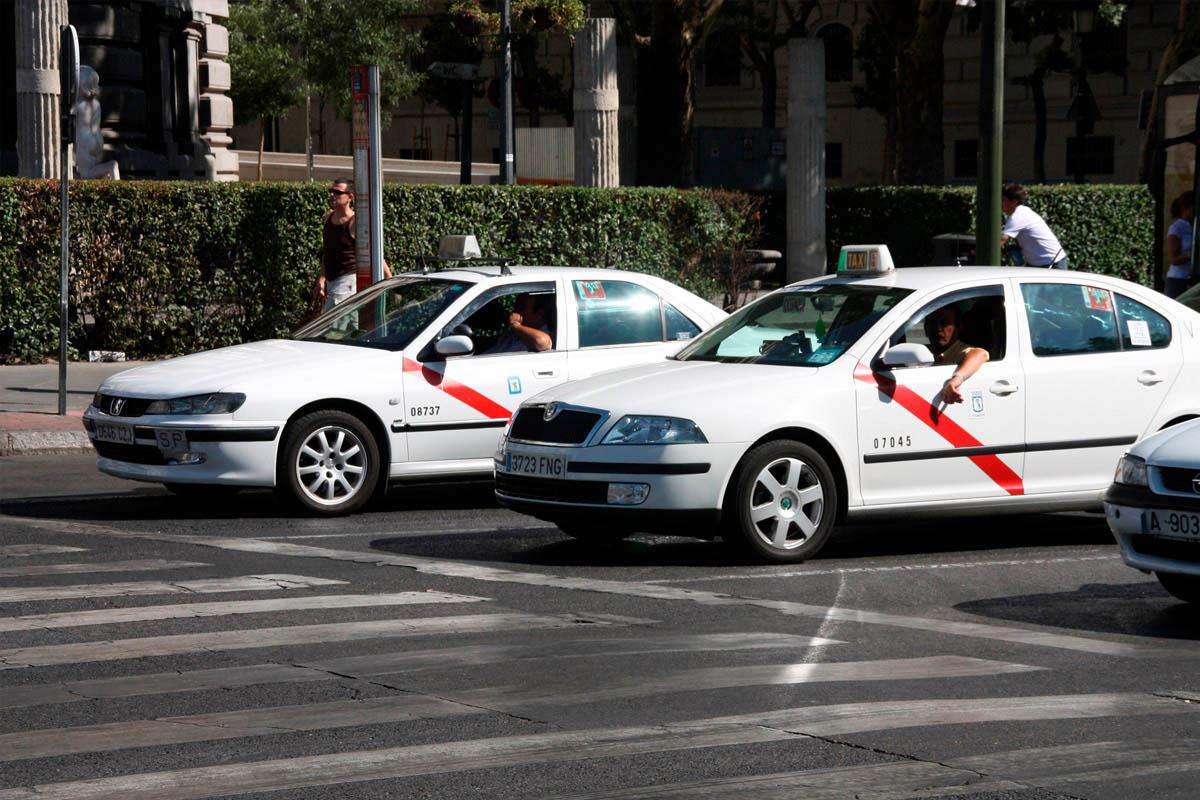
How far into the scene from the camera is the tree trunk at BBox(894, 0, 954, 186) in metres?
33.0

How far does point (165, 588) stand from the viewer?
873 cm

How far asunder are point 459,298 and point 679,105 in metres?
16.9

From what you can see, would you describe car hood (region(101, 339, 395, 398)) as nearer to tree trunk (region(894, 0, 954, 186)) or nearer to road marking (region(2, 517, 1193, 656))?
road marking (region(2, 517, 1193, 656))

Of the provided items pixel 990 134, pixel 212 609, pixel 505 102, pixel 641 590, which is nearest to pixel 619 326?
pixel 641 590

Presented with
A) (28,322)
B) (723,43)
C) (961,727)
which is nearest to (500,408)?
(961,727)

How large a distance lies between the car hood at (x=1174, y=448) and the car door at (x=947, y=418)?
Result: 5.32 ft

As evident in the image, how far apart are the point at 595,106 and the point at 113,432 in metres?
16.2

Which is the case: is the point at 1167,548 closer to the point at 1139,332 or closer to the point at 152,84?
the point at 1139,332

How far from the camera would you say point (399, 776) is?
5523 mm

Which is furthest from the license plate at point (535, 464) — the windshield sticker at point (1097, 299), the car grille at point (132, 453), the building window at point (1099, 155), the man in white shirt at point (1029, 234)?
the building window at point (1099, 155)

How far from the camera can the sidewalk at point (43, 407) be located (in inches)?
581

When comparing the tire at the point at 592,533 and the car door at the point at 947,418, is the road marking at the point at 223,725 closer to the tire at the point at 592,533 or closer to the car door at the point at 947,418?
the tire at the point at 592,533

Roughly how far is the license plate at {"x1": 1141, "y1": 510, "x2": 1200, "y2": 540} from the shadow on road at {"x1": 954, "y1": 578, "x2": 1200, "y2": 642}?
384mm

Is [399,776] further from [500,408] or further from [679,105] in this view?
[679,105]
